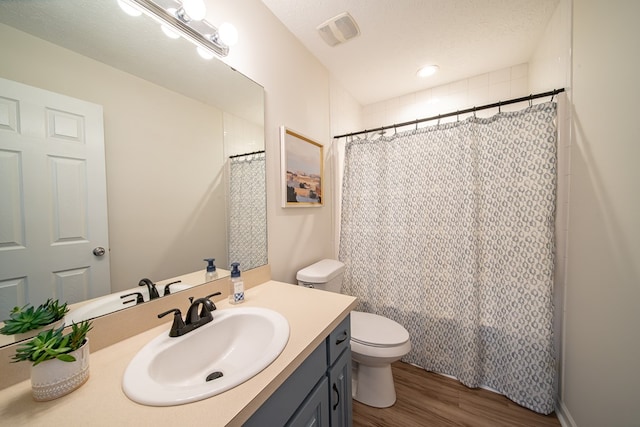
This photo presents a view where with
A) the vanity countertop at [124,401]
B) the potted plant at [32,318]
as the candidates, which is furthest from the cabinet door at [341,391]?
the potted plant at [32,318]

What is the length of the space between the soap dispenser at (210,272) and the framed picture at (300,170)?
21.5 inches

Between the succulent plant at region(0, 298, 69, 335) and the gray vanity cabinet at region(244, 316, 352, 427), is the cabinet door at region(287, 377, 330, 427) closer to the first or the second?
the gray vanity cabinet at region(244, 316, 352, 427)

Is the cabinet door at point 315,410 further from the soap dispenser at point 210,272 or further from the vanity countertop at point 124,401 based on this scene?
the soap dispenser at point 210,272

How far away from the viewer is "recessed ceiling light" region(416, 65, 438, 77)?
1.82 metres

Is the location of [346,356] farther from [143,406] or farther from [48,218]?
[48,218]

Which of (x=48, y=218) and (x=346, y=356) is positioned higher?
(x=48, y=218)

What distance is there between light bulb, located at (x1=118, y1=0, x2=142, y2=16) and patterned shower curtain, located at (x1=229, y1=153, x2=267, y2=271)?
0.59 metres

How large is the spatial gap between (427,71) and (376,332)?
2131mm

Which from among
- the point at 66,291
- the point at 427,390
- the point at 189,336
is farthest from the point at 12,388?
the point at 427,390

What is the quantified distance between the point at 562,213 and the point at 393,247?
969mm

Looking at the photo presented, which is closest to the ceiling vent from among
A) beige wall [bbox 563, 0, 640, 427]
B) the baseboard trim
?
beige wall [bbox 563, 0, 640, 427]

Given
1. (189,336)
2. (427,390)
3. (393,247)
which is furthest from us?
(393,247)

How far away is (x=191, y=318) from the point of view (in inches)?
29.3

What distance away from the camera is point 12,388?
1.67ft
